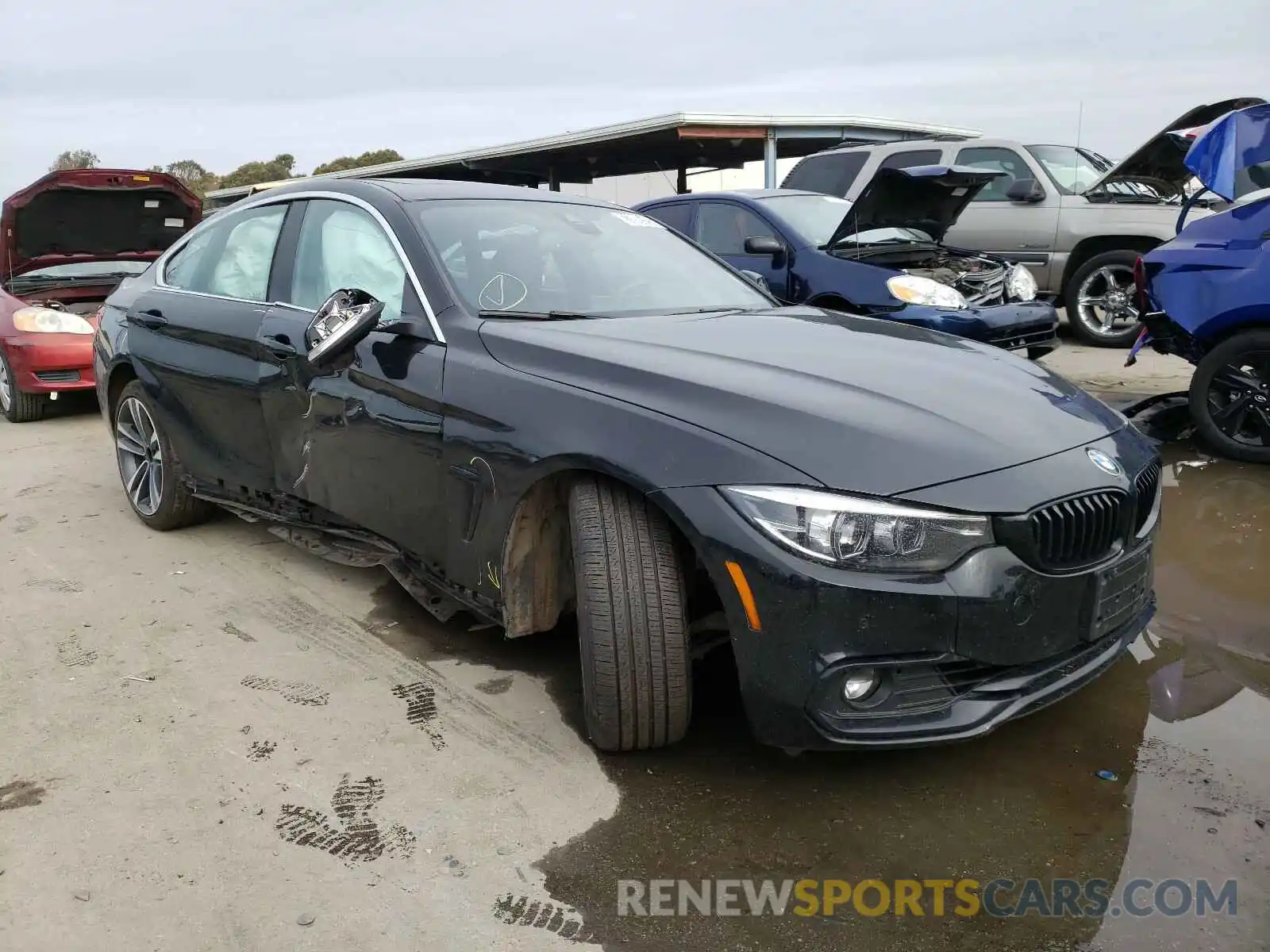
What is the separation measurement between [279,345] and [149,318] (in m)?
1.30

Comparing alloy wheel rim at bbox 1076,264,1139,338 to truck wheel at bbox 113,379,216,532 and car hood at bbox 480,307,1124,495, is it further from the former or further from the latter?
truck wheel at bbox 113,379,216,532

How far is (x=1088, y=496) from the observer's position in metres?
2.48

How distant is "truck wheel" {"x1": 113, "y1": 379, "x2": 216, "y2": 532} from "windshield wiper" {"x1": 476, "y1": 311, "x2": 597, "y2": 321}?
2193 millimetres

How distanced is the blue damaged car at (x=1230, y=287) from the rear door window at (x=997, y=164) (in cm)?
405

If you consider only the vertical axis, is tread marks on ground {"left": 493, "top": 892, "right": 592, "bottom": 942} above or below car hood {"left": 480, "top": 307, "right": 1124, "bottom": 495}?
below

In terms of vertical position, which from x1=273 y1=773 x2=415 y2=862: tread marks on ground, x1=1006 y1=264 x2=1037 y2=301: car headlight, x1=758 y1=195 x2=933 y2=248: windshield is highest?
x1=758 y1=195 x2=933 y2=248: windshield

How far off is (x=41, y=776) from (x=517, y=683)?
4.37ft

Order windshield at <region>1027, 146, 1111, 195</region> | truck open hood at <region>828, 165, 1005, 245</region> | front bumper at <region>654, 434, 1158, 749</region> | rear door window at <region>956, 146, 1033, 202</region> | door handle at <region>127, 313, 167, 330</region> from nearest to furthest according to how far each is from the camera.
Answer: front bumper at <region>654, 434, 1158, 749</region>
door handle at <region>127, 313, 167, 330</region>
truck open hood at <region>828, 165, 1005, 245</region>
windshield at <region>1027, 146, 1111, 195</region>
rear door window at <region>956, 146, 1033, 202</region>

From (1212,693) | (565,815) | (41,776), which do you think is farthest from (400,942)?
(1212,693)

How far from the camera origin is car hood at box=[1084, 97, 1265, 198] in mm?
6059

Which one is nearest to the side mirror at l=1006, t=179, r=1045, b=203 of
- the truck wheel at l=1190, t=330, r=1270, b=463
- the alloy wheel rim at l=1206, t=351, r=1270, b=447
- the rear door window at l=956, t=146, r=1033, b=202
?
the rear door window at l=956, t=146, r=1033, b=202

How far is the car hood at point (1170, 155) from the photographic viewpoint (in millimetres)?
6059

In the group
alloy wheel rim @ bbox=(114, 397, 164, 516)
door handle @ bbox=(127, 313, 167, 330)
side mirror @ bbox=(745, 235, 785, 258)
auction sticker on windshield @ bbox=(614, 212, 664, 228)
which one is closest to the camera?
auction sticker on windshield @ bbox=(614, 212, 664, 228)

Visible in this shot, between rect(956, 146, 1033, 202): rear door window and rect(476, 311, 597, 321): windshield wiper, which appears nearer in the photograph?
rect(476, 311, 597, 321): windshield wiper
